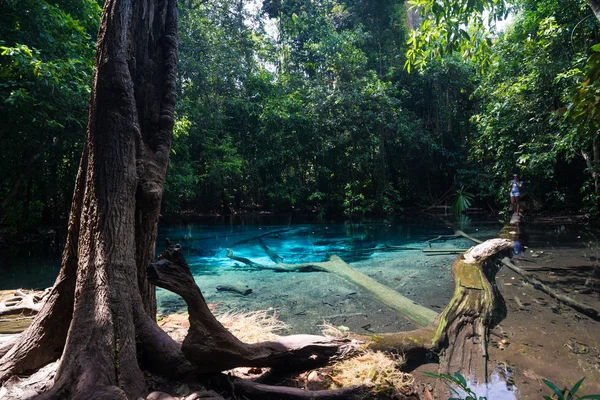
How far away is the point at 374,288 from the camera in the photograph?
5156mm

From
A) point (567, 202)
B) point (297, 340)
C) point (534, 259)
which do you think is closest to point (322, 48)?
point (567, 202)

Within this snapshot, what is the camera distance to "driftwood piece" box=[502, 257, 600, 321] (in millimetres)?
3942

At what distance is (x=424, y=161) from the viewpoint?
1822cm

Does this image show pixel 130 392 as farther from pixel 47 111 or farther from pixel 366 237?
pixel 366 237

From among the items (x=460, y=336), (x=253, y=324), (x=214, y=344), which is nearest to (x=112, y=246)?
(x=214, y=344)

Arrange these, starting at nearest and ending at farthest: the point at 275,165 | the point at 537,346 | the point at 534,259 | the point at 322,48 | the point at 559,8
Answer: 1. the point at 537,346
2. the point at 534,259
3. the point at 559,8
4. the point at 322,48
5. the point at 275,165

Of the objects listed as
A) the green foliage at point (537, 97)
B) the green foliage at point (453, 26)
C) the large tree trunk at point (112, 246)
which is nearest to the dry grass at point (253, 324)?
the large tree trunk at point (112, 246)

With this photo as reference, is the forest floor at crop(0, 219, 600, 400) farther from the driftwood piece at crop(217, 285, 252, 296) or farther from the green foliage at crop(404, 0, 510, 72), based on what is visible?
the green foliage at crop(404, 0, 510, 72)

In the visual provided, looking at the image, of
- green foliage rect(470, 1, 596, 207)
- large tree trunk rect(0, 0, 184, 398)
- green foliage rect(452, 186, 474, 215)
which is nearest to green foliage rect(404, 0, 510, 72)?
large tree trunk rect(0, 0, 184, 398)

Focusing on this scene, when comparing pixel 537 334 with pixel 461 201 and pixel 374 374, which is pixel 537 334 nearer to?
pixel 374 374

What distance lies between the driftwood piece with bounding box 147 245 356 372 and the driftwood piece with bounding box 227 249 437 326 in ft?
6.21

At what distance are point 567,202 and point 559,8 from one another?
24.0ft

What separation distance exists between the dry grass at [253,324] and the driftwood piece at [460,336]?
0.99 meters

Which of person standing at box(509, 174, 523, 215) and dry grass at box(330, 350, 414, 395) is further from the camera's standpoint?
person standing at box(509, 174, 523, 215)
